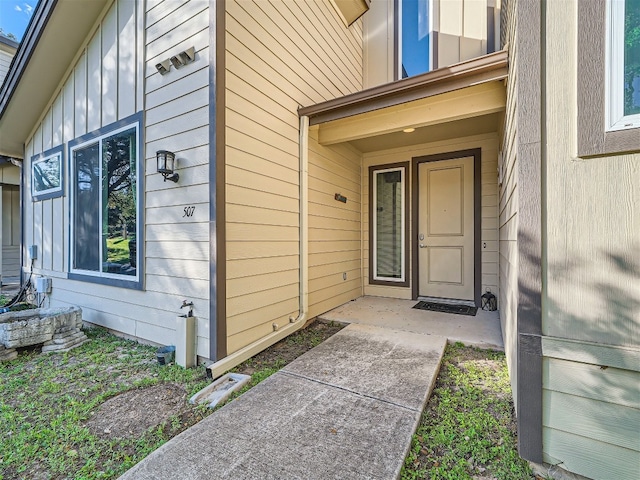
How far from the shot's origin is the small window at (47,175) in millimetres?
4382

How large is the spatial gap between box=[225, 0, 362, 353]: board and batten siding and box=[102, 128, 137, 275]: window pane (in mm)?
1353

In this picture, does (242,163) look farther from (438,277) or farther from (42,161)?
(42,161)

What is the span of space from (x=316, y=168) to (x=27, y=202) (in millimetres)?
5046

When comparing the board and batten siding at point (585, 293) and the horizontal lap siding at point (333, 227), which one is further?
the horizontal lap siding at point (333, 227)

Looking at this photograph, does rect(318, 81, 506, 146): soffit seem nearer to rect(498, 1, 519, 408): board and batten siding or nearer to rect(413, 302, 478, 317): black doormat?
rect(498, 1, 519, 408): board and batten siding

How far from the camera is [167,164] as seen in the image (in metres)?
2.74

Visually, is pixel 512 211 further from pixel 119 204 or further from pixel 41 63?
pixel 41 63

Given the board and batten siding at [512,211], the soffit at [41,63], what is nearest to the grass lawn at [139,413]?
the board and batten siding at [512,211]

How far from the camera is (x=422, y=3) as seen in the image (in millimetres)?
4652

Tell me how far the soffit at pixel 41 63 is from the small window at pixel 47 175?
0.61m

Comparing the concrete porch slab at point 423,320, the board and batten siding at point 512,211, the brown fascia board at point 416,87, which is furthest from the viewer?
the concrete porch slab at point 423,320

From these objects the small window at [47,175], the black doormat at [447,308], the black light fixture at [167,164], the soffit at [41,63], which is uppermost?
the soffit at [41,63]

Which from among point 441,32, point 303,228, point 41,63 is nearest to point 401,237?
point 303,228

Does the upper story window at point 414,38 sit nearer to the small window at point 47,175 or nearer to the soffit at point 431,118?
the soffit at point 431,118
